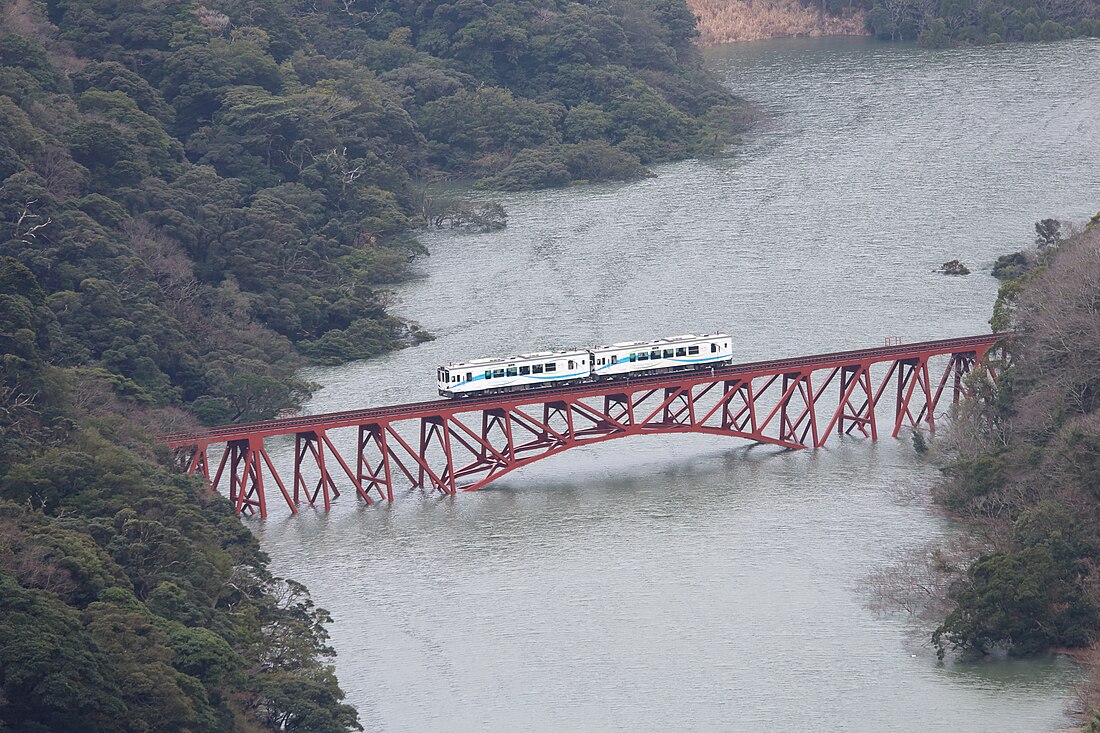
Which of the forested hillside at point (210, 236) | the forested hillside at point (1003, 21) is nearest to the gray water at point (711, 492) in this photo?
the forested hillside at point (210, 236)

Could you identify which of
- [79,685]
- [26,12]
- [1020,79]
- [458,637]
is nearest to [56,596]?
[79,685]

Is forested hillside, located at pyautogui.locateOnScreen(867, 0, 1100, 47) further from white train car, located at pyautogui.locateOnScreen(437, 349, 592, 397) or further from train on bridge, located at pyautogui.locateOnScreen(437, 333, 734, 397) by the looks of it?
white train car, located at pyautogui.locateOnScreen(437, 349, 592, 397)

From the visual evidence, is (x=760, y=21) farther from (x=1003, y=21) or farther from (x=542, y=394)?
(x=542, y=394)

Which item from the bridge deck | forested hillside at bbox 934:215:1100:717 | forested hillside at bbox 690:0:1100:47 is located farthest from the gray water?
forested hillside at bbox 690:0:1100:47

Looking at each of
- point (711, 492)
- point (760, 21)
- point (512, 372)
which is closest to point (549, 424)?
point (512, 372)

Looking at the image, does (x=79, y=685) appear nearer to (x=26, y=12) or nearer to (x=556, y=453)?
(x=556, y=453)

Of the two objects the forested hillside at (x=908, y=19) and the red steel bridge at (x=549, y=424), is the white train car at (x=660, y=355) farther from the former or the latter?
the forested hillside at (x=908, y=19)
